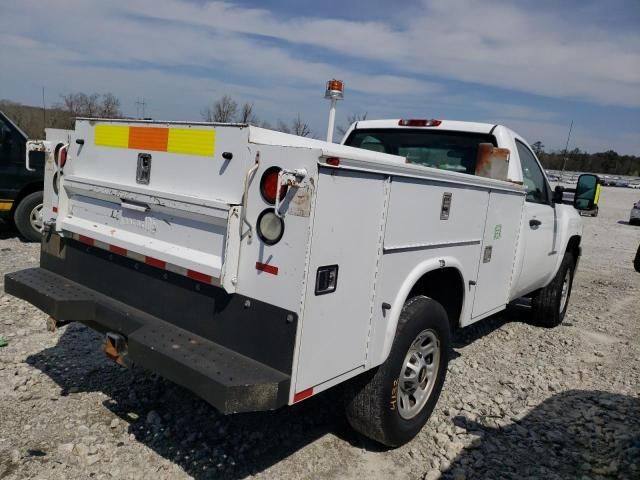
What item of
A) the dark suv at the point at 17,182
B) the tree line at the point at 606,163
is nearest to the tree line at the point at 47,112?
the dark suv at the point at 17,182

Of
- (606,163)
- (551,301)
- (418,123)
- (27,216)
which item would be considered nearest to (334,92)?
(418,123)

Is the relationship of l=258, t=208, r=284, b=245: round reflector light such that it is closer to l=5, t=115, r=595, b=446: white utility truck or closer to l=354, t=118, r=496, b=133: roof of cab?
Result: l=5, t=115, r=595, b=446: white utility truck

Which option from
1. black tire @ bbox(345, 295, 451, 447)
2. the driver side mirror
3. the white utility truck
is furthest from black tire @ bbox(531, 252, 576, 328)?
black tire @ bbox(345, 295, 451, 447)

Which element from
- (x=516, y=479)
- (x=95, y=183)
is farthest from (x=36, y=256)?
(x=516, y=479)

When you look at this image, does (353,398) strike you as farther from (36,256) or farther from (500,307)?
(36,256)

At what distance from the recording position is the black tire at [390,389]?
9.64 ft

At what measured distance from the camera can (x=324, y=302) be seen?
7.73ft

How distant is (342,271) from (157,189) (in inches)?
44.2

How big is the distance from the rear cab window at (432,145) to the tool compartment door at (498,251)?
0.52 m

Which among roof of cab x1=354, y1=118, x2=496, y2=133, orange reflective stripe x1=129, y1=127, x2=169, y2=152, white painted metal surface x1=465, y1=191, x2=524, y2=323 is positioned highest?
roof of cab x1=354, y1=118, x2=496, y2=133

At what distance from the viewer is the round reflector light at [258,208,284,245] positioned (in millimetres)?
2287

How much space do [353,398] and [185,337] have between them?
1.01m

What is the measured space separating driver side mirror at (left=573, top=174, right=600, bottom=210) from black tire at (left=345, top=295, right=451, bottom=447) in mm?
3022

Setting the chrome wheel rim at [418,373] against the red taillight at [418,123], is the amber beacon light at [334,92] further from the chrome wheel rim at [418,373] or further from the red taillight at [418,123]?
the chrome wheel rim at [418,373]
